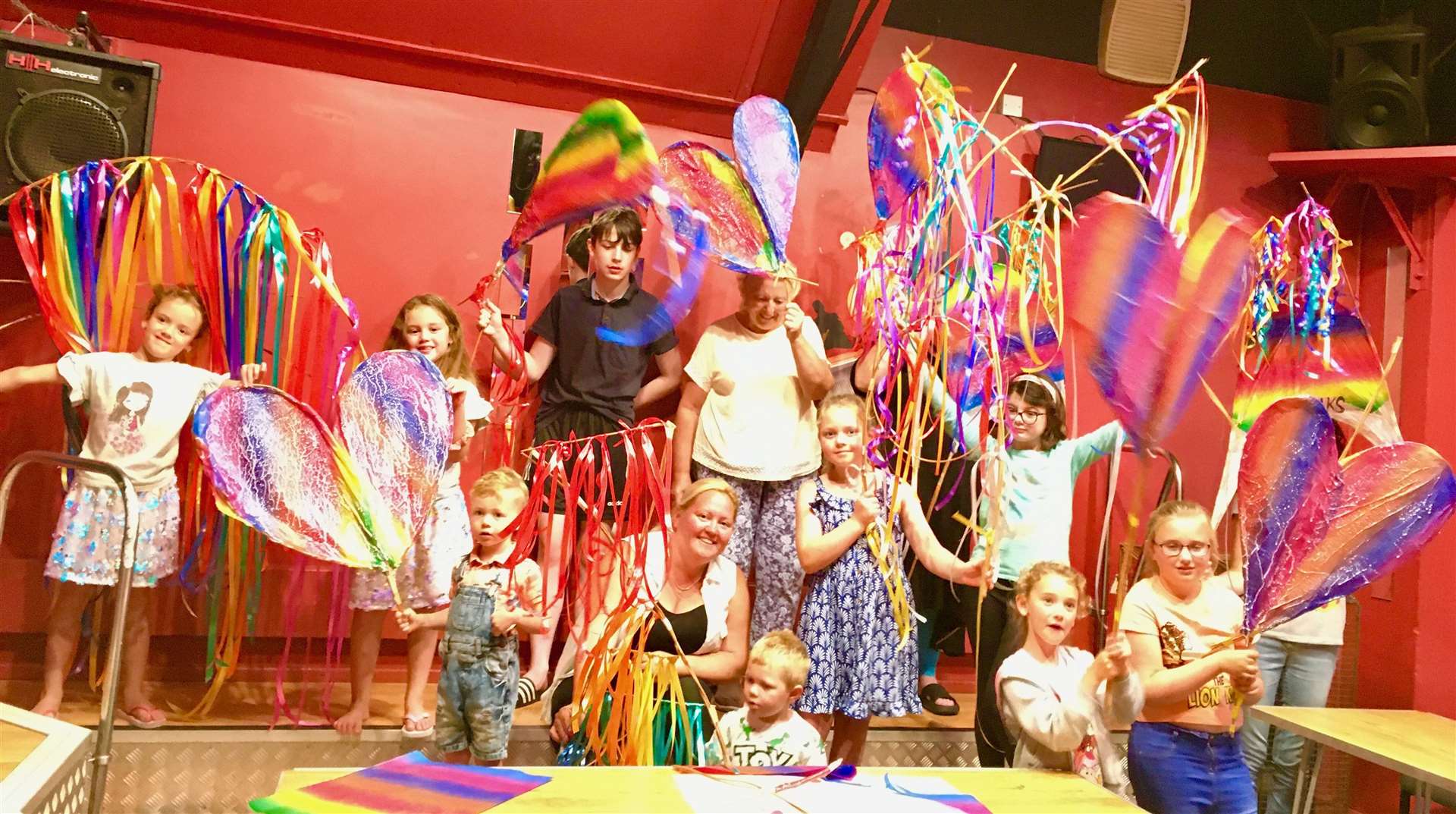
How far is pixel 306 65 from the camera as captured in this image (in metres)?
3.04

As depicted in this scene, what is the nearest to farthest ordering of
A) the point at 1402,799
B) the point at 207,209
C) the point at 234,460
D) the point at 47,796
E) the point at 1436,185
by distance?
the point at 47,796 < the point at 234,460 < the point at 1402,799 < the point at 207,209 < the point at 1436,185

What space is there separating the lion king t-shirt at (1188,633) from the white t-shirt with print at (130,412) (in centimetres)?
211

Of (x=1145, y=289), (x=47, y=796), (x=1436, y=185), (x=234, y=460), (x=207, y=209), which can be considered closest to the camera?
(x=47, y=796)

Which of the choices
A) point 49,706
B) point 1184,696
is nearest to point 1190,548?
point 1184,696

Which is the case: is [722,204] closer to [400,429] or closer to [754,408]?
[754,408]

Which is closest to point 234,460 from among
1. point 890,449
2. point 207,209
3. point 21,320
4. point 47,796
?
point 47,796

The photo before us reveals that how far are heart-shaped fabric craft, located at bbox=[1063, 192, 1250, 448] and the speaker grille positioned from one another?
2.27m

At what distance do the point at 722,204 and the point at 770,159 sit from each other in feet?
0.55

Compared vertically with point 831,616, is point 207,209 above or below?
above

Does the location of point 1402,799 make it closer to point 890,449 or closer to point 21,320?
point 890,449

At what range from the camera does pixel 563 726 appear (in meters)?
2.31

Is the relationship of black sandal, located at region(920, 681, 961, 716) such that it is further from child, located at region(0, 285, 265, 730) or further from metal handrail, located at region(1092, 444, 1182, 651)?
child, located at region(0, 285, 265, 730)

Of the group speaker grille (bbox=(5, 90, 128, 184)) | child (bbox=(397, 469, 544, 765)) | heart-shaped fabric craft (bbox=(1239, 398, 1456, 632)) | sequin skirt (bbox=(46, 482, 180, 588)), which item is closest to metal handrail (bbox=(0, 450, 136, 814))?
child (bbox=(397, 469, 544, 765))

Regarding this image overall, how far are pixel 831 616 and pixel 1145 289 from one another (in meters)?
1.21
